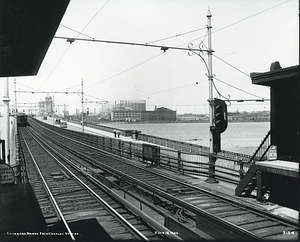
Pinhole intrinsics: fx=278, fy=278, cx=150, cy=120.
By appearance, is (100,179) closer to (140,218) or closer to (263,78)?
(140,218)

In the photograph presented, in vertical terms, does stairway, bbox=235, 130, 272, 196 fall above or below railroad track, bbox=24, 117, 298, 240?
above

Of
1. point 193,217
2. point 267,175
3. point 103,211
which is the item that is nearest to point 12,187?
point 103,211

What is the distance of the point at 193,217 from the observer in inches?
330

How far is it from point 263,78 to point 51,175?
1189 centimetres

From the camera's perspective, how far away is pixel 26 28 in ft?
17.3

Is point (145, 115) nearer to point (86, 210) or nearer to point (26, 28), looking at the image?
point (86, 210)

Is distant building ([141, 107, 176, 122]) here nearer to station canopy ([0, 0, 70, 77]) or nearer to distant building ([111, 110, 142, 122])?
distant building ([111, 110, 142, 122])

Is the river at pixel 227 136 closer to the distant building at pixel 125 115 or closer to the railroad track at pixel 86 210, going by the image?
the railroad track at pixel 86 210

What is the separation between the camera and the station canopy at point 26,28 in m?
4.45

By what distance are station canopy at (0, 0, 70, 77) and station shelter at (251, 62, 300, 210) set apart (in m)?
6.62

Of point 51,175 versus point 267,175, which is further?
point 51,175

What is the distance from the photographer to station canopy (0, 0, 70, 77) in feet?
14.6

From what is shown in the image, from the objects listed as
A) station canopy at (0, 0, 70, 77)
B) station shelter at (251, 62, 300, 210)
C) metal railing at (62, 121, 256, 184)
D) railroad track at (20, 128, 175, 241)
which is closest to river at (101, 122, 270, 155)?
metal railing at (62, 121, 256, 184)

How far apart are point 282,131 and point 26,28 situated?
818 cm
